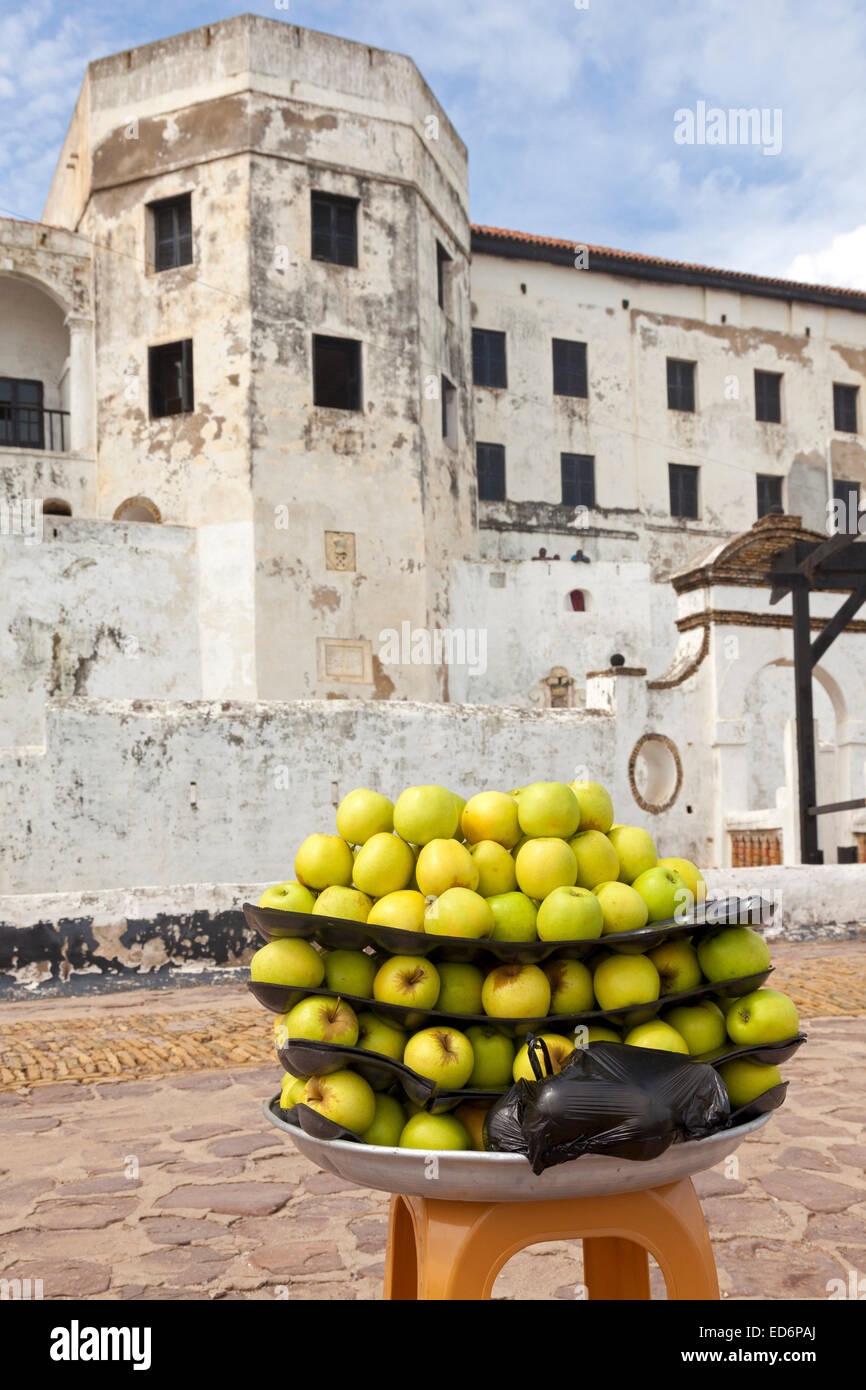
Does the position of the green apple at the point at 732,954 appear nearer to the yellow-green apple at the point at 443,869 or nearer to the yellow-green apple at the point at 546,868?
the yellow-green apple at the point at 546,868

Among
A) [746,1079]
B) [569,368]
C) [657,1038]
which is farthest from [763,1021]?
[569,368]

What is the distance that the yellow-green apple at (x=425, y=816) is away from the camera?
8.06 feet

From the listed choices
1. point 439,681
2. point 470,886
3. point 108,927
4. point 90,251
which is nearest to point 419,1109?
point 470,886

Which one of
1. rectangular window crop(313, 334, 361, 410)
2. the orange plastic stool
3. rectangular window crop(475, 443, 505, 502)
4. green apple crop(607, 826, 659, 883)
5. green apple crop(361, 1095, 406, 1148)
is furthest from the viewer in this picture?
rectangular window crop(475, 443, 505, 502)

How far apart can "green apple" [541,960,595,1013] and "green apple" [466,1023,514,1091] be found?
4.9 inches

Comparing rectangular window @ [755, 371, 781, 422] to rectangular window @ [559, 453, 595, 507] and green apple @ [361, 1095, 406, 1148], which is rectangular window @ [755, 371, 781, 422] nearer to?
rectangular window @ [559, 453, 595, 507]

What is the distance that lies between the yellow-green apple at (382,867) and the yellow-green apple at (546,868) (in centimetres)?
24

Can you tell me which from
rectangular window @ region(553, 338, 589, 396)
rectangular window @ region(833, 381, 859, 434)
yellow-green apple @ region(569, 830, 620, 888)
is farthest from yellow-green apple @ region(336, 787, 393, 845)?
rectangular window @ region(833, 381, 859, 434)

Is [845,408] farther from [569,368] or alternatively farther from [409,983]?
[409,983]

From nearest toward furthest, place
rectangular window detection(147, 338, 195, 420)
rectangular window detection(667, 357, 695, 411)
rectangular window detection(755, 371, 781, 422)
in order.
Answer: rectangular window detection(147, 338, 195, 420) → rectangular window detection(667, 357, 695, 411) → rectangular window detection(755, 371, 781, 422)

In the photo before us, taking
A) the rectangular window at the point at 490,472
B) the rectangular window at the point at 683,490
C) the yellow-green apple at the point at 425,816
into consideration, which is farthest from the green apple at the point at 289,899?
the rectangular window at the point at 683,490

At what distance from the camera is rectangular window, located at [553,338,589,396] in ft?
90.6

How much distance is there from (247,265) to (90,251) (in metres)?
3.64

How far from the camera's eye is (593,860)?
2.47m
